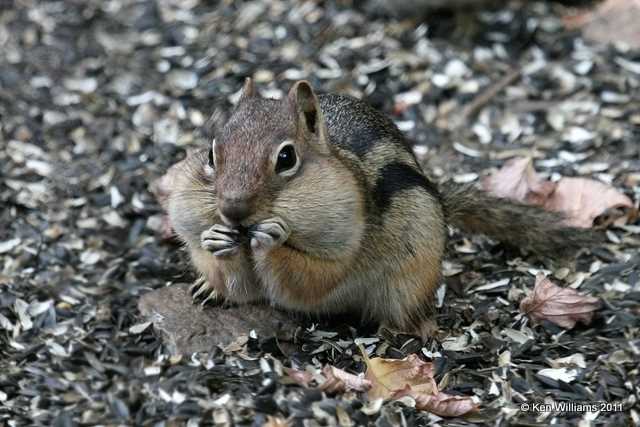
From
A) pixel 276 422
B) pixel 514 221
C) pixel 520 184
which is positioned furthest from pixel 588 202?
pixel 276 422

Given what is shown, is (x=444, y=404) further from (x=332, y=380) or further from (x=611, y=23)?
(x=611, y=23)

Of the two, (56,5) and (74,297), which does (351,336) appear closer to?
(74,297)

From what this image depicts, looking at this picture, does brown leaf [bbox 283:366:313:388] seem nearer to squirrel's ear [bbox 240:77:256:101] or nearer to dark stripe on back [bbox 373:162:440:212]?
dark stripe on back [bbox 373:162:440:212]

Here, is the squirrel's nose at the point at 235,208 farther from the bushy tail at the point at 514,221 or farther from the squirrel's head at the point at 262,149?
the bushy tail at the point at 514,221

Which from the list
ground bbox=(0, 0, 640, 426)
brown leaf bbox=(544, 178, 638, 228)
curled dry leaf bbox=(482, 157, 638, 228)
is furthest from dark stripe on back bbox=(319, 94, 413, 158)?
brown leaf bbox=(544, 178, 638, 228)

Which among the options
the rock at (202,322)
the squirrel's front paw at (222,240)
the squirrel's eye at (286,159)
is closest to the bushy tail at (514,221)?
the rock at (202,322)
